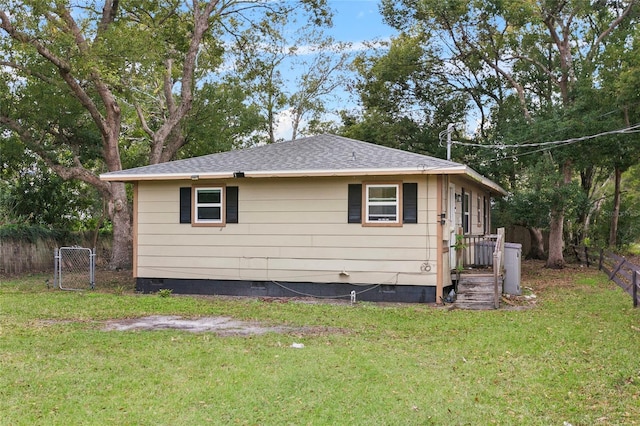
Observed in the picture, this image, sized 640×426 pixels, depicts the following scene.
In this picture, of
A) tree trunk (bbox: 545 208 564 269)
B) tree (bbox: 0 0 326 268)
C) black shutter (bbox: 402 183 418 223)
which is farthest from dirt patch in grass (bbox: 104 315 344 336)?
tree trunk (bbox: 545 208 564 269)

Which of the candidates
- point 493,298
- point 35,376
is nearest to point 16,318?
point 35,376

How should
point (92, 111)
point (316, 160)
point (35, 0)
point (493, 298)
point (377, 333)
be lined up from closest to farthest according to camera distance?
point (377, 333)
point (493, 298)
point (316, 160)
point (35, 0)
point (92, 111)

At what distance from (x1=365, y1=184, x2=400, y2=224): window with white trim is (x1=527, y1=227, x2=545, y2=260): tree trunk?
13890mm

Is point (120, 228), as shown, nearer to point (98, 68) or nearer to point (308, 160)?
point (98, 68)

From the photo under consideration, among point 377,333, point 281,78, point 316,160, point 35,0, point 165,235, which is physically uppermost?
point 281,78

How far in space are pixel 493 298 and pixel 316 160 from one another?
4635 millimetres

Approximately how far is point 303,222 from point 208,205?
230cm

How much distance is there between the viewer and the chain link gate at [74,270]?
14.7m

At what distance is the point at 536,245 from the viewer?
81.7ft

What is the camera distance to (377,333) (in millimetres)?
8594

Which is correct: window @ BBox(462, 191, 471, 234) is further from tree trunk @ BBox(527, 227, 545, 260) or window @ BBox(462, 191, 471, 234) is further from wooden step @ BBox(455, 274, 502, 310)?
tree trunk @ BBox(527, 227, 545, 260)

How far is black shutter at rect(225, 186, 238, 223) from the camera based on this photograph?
13219 millimetres

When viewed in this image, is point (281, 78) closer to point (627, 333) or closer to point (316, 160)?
point (316, 160)

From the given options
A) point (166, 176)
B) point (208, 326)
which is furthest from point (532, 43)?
point (208, 326)
